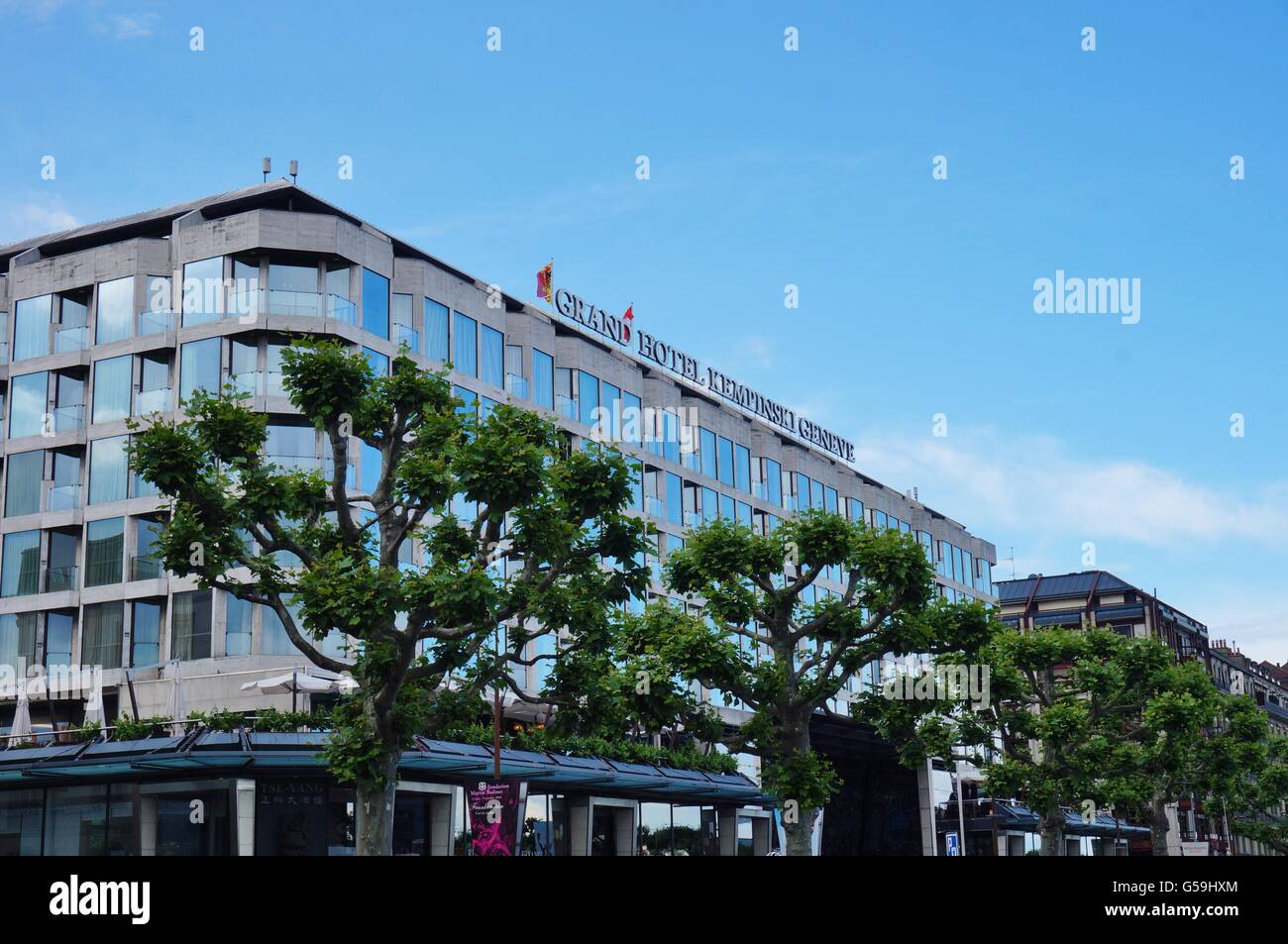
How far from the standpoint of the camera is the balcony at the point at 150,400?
174 ft

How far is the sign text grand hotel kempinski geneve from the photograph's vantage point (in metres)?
67.1

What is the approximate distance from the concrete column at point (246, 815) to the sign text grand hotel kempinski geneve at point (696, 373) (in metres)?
30.3

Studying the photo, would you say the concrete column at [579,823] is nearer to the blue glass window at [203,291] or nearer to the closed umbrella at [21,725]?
the closed umbrella at [21,725]

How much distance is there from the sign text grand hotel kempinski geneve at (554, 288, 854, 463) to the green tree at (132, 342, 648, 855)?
Answer: 3513 centimetres

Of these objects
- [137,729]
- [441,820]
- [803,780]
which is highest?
[137,729]

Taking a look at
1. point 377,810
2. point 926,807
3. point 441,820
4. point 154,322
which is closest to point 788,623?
point 441,820

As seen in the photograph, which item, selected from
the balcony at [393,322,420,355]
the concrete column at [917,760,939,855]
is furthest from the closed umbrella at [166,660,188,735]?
the concrete column at [917,760,939,855]

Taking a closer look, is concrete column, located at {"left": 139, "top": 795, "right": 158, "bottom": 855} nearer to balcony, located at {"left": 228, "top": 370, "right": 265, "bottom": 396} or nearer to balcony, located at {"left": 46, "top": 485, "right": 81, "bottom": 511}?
balcony, located at {"left": 228, "top": 370, "right": 265, "bottom": 396}

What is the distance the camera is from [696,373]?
7475 centimetres

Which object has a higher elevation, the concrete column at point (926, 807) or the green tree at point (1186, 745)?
the green tree at point (1186, 745)

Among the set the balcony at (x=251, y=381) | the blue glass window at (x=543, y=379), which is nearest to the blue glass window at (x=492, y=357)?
the blue glass window at (x=543, y=379)

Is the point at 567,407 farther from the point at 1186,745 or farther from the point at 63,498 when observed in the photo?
the point at 1186,745

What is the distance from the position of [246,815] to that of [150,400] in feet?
62.1
